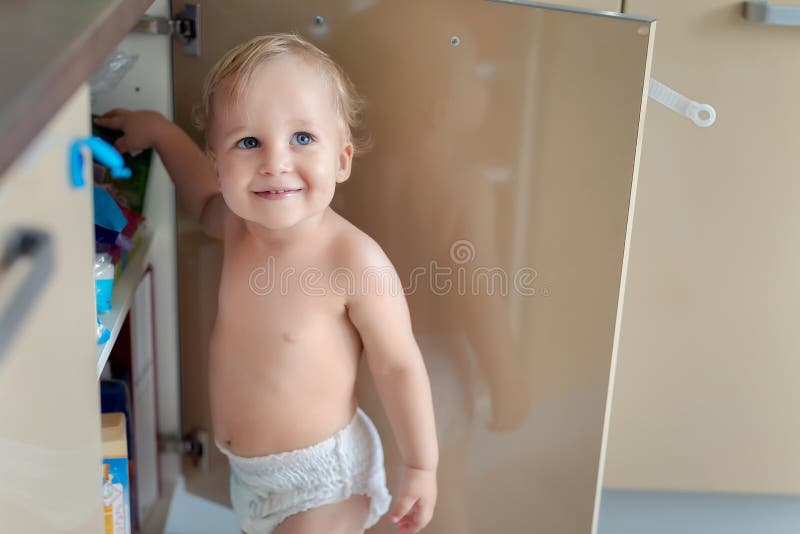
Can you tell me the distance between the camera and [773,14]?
1.10 metres

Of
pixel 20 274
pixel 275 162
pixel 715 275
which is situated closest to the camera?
pixel 20 274

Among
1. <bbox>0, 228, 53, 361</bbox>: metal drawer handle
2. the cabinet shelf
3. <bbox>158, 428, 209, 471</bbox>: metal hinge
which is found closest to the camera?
<bbox>0, 228, 53, 361</bbox>: metal drawer handle

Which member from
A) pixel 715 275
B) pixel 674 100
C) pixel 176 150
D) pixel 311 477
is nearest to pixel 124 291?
pixel 176 150

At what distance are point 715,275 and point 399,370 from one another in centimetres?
47

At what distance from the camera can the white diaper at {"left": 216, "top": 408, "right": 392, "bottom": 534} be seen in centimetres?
106

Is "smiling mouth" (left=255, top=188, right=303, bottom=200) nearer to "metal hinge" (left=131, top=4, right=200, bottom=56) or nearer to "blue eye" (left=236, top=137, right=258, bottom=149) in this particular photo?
"blue eye" (left=236, top=137, right=258, bottom=149)

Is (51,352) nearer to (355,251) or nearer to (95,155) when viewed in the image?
(95,155)

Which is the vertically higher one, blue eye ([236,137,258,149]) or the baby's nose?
blue eye ([236,137,258,149])

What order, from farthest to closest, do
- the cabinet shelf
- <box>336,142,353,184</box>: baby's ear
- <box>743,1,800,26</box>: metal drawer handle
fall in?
1. <box>743,1,800,26</box>: metal drawer handle
2. <box>336,142,353,184</box>: baby's ear
3. the cabinet shelf

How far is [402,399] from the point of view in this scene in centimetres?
105

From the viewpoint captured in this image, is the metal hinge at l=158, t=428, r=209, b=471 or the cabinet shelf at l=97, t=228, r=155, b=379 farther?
the metal hinge at l=158, t=428, r=209, b=471

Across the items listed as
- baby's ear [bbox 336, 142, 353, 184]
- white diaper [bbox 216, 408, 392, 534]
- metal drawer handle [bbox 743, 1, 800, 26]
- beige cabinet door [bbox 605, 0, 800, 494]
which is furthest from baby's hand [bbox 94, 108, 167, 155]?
metal drawer handle [bbox 743, 1, 800, 26]

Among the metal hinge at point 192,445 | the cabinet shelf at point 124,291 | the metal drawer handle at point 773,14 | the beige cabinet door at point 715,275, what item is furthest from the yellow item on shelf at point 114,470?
the metal drawer handle at point 773,14

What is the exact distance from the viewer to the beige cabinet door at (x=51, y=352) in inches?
20.9
